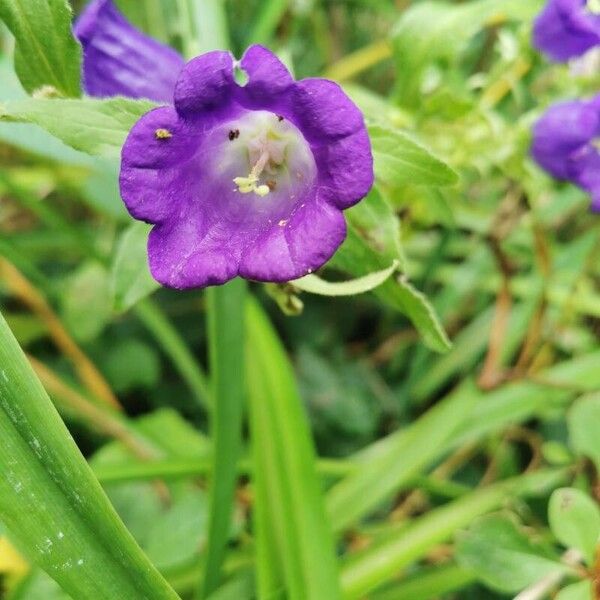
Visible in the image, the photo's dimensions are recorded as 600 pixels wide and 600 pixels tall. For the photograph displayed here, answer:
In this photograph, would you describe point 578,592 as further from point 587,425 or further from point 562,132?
point 562,132

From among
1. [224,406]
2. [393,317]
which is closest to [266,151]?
[224,406]

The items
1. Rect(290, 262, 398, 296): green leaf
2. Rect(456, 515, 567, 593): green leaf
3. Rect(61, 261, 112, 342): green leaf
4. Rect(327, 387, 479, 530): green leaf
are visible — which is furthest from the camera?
Rect(61, 261, 112, 342): green leaf

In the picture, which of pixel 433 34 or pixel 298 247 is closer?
pixel 298 247

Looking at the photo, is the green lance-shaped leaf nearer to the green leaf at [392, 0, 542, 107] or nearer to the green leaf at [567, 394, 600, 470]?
the green leaf at [567, 394, 600, 470]

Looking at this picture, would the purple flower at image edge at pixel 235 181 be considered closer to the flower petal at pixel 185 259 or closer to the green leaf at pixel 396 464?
the flower petal at pixel 185 259

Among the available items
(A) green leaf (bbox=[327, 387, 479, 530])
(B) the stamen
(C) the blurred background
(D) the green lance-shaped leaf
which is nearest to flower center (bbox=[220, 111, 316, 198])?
(B) the stamen

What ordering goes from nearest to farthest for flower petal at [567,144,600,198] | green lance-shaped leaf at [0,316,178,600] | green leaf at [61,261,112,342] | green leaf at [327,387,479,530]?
1. green lance-shaped leaf at [0,316,178,600]
2. flower petal at [567,144,600,198]
3. green leaf at [327,387,479,530]
4. green leaf at [61,261,112,342]
